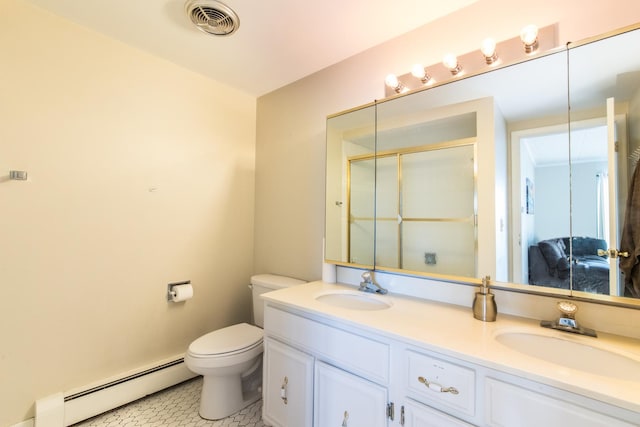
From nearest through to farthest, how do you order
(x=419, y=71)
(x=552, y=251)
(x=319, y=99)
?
(x=552, y=251), (x=419, y=71), (x=319, y=99)

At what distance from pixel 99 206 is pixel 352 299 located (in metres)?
1.64

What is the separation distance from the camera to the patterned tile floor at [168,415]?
162cm

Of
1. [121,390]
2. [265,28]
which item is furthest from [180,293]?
[265,28]

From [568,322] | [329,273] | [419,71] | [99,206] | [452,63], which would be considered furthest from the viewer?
[329,273]

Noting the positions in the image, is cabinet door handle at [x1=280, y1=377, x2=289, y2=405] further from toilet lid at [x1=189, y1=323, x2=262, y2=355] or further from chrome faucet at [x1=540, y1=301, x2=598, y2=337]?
chrome faucet at [x1=540, y1=301, x2=598, y2=337]

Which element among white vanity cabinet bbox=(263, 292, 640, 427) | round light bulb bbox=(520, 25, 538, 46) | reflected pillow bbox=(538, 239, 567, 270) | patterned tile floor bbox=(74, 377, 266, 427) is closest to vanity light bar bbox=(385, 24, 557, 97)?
round light bulb bbox=(520, 25, 538, 46)

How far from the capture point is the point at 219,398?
168 cm

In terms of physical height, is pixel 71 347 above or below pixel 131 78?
below

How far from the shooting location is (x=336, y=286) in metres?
1.78

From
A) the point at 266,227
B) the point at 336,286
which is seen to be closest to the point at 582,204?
the point at 336,286

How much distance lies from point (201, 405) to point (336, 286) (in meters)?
1.09

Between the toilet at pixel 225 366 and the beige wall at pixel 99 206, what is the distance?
1.61 ft

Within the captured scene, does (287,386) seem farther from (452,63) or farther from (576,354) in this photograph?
(452,63)

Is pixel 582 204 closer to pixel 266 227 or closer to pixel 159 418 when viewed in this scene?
pixel 266 227
